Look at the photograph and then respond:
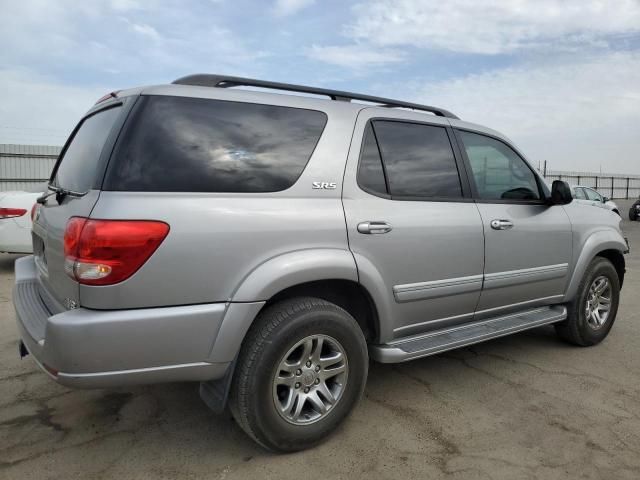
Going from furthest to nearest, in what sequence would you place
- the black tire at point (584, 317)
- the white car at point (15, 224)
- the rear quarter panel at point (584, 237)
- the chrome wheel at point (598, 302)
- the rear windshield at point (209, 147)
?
the white car at point (15, 224) < the chrome wheel at point (598, 302) < the black tire at point (584, 317) < the rear quarter panel at point (584, 237) < the rear windshield at point (209, 147)

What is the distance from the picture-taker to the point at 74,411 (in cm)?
301

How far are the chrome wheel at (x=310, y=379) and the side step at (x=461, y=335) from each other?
34 cm

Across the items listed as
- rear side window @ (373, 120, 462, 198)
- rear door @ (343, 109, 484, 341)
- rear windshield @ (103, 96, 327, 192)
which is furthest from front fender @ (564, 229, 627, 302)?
rear windshield @ (103, 96, 327, 192)

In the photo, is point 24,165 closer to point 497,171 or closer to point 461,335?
point 497,171

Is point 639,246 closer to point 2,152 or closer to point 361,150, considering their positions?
point 361,150

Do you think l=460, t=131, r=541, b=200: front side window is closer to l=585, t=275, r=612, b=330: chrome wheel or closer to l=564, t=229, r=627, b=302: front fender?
l=564, t=229, r=627, b=302: front fender

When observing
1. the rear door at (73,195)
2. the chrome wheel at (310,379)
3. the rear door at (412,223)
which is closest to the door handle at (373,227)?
the rear door at (412,223)

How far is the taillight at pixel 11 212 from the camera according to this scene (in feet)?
22.8

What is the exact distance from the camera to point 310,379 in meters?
2.59

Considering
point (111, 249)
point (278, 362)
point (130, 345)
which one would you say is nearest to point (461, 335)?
point (278, 362)

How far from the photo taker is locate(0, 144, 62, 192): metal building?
44.7 feet

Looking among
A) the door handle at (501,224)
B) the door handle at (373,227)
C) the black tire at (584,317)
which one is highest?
the door handle at (373,227)

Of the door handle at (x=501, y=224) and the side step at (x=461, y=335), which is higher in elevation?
the door handle at (x=501, y=224)

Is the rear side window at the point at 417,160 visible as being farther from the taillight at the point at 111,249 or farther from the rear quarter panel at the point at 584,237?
the taillight at the point at 111,249
